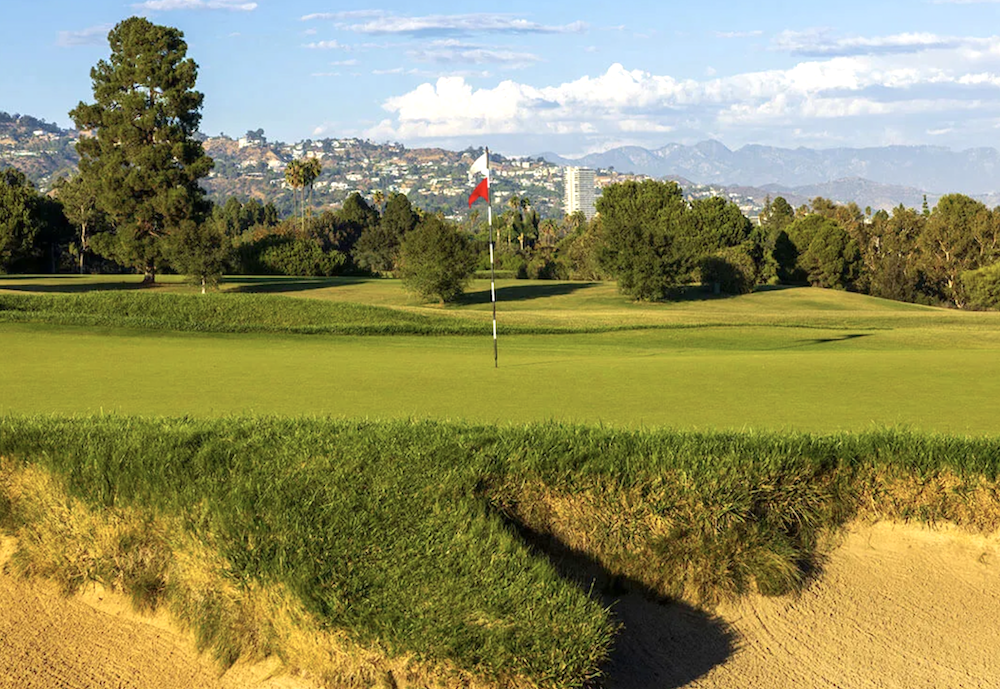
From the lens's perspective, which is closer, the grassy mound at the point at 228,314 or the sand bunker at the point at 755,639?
the sand bunker at the point at 755,639

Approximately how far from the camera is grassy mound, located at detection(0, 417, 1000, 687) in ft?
15.9

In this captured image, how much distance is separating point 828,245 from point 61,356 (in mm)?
88837

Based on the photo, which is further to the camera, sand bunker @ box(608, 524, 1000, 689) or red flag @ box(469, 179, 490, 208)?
red flag @ box(469, 179, 490, 208)

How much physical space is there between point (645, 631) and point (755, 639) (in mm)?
657

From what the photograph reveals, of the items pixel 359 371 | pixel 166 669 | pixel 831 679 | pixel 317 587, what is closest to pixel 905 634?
pixel 831 679

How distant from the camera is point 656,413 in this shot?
1047 centimetres

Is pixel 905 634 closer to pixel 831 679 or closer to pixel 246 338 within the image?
pixel 831 679

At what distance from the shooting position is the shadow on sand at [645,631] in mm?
5199

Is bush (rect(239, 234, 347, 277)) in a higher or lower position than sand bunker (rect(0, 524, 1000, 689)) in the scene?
higher

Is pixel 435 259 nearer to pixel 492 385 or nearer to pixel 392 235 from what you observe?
pixel 492 385

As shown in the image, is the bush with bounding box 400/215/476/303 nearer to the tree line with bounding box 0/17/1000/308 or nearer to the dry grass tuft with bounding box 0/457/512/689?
the tree line with bounding box 0/17/1000/308

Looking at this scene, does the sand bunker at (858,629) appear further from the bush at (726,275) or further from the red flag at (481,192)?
the bush at (726,275)

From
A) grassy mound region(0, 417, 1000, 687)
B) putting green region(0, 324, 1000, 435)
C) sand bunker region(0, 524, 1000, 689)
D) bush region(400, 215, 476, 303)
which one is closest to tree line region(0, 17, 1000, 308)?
bush region(400, 215, 476, 303)

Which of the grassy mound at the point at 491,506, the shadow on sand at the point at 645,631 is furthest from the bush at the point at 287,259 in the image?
the shadow on sand at the point at 645,631
